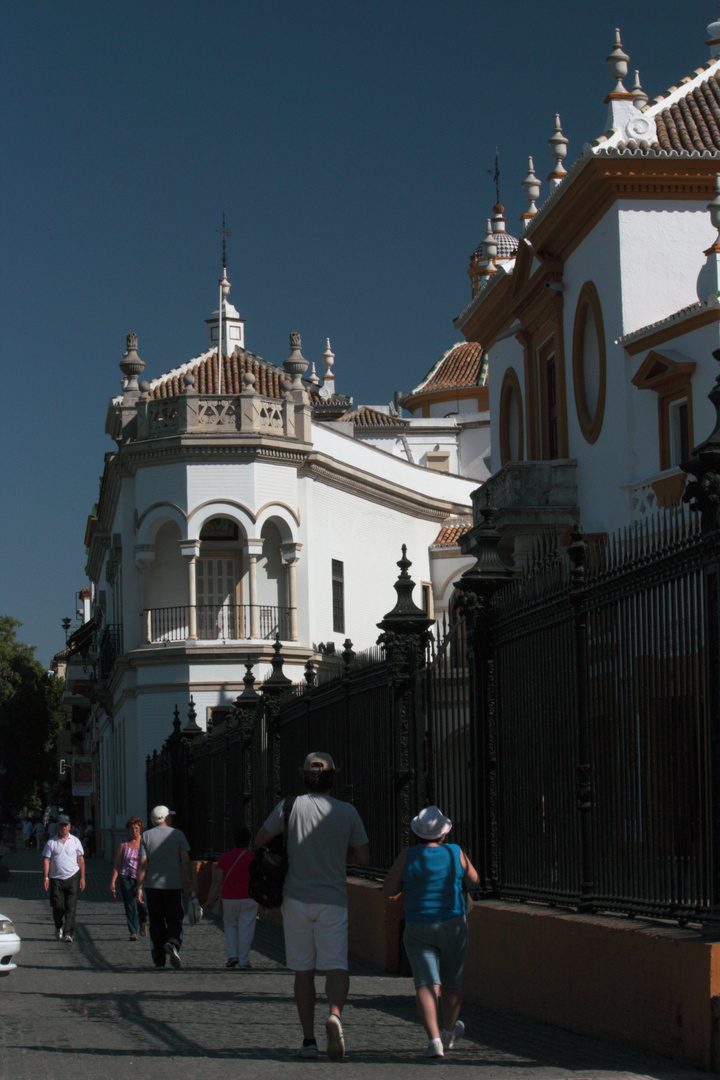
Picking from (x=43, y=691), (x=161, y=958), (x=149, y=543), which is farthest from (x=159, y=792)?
(x=43, y=691)

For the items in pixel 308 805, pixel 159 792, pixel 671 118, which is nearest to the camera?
pixel 308 805

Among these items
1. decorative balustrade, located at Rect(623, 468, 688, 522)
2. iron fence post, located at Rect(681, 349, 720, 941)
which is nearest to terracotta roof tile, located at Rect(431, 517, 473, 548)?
decorative balustrade, located at Rect(623, 468, 688, 522)

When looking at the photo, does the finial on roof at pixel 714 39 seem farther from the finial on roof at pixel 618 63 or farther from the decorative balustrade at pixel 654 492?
the decorative balustrade at pixel 654 492

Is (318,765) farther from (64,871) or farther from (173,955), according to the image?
(64,871)

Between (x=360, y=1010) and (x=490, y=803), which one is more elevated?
(x=490, y=803)

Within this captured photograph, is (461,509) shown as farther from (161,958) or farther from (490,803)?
(490,803)

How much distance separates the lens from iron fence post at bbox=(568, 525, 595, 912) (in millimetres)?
9469

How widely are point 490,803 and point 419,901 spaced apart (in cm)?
270

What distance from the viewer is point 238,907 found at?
49.6 feet

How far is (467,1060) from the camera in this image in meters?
8.55

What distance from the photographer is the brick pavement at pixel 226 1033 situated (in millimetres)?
8328

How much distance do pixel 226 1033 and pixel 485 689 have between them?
10.1ft

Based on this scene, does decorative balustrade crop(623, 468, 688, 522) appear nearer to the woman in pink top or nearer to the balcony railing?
the woman in pink top

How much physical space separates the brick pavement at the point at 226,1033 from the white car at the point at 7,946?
215mm
